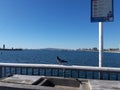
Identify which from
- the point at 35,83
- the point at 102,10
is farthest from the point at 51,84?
the point at 102,10

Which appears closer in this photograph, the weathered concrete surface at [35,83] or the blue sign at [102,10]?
the weathered concrete surface at [35,83]

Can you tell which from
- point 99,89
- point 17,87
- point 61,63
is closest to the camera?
point 99,89

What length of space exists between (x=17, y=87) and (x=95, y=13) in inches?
115

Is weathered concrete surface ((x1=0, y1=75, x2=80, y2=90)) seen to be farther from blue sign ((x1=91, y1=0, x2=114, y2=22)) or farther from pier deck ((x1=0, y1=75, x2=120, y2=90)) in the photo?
blue sign ((x1=91, y1=0, x2=114, y2=22))

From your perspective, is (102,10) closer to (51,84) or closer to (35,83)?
(51,84)

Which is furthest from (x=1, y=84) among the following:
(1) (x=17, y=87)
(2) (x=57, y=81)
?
(2) (x=57, y=81)

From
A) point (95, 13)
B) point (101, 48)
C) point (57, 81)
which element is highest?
point (95, 13)

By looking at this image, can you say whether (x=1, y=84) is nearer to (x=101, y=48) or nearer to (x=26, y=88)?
(x=26, y=88)

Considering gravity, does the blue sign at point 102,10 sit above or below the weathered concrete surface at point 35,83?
above

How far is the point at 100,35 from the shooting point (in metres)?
5.25

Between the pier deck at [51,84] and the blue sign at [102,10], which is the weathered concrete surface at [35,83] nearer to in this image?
the pier deck at [51,84]

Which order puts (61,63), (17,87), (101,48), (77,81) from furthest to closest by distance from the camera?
(61,63) < (101,48) < (77,81) < (17,87)

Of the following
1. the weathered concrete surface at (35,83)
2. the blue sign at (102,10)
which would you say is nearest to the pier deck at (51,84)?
the weathered concrete surface at (35,83)

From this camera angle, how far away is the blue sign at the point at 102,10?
5287 millimetres
